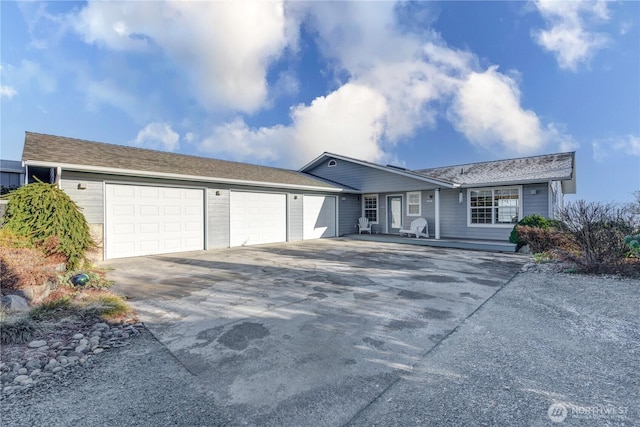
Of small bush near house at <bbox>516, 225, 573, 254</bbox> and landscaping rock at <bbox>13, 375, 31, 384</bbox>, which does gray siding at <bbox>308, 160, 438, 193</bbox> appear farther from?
landscaping rock at <bbox>13, 375, 31, 384</bbox>

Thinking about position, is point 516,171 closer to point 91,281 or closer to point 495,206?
point 495,206

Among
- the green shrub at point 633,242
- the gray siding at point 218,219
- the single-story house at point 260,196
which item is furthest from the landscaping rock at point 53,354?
the green shrub at point 633,242

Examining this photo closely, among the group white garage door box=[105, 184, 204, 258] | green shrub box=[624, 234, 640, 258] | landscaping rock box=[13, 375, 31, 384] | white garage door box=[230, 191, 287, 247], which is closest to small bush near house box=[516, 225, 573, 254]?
green shrub box=[624, 234, 640, 258]

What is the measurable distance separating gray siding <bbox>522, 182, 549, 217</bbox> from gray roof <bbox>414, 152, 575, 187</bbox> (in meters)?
0.49

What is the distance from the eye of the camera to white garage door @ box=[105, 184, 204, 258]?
29.1 ft

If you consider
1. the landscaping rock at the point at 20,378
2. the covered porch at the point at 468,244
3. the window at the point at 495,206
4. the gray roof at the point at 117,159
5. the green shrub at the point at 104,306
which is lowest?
the landscaping rock at the point at 20,378

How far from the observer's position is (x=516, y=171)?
13.1 metres

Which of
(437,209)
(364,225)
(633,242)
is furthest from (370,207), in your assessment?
(633,242)

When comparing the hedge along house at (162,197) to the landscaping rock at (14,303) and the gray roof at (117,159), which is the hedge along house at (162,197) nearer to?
the gray roof at (117,159)

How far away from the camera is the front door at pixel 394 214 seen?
52.0 feet

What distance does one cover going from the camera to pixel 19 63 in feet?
29.3

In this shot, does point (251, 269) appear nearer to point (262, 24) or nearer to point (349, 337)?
point (349, 337)

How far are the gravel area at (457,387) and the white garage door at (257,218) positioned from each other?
847 centimetres

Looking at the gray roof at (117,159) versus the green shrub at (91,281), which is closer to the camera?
the green shrub at (91,281)
